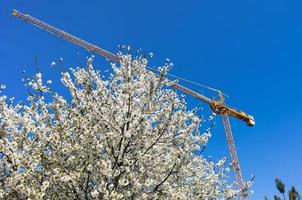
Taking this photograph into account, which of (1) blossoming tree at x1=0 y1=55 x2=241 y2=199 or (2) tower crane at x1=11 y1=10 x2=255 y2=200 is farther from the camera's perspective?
(2) tower crane at x1=11 y1=10 x2=255 y2=200

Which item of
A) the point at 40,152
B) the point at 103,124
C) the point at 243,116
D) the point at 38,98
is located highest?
the point at 243,116

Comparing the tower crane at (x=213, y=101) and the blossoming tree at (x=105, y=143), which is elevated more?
the tower crane at (x=213, y=101)

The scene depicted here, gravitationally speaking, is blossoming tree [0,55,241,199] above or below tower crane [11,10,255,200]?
below

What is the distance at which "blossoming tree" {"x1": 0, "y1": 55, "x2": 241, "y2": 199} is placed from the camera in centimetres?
1022

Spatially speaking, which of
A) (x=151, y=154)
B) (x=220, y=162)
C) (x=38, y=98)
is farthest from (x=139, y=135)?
(x=220, y=162)

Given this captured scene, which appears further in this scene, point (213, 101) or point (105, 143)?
point (213, 101)

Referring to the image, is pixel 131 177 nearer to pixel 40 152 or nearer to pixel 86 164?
pixel 86 164

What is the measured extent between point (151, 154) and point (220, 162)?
11.8 feet

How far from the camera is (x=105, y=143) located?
1096 centimetres

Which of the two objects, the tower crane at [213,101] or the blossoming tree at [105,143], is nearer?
the blossoming tree at [105,143]

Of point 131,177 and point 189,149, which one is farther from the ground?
point 189,149

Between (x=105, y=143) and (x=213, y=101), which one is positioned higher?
(x=213, y=101)

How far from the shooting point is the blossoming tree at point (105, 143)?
10219mm

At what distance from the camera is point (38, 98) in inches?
468
